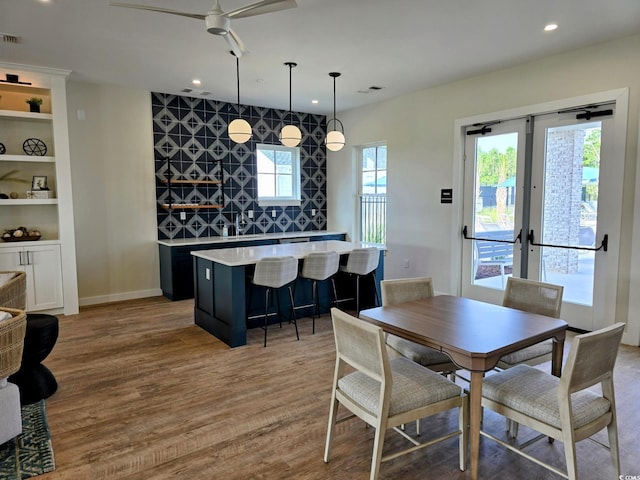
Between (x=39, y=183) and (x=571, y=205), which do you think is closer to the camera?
(x=571, y=205)

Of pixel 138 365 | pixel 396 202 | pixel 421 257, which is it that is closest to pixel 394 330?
pixel 138 365

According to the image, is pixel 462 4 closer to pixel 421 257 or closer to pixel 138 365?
pixel 421 257

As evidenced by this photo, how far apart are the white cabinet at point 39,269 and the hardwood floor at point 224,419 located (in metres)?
0.95

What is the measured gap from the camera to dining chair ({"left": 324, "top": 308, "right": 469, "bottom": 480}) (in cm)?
190

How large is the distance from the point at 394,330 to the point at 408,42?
2.95 m

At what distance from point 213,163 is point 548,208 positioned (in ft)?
15.3

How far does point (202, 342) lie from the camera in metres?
4.18

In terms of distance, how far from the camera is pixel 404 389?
2.05m

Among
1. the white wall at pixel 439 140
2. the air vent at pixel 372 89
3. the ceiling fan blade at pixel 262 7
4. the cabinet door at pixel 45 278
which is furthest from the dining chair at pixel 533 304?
the cabinet door at pixel 45 278

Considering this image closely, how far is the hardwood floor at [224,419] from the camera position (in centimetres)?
221

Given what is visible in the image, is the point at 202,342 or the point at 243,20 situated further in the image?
the point at 202,342

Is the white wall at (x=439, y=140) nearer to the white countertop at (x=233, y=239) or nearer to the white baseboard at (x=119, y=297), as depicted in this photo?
the white countertop at (x=233, y=239)

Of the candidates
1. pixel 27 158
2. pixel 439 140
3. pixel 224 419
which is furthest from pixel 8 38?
pixel 439 140

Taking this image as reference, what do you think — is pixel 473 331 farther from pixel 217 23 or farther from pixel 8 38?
pixel 8 38
